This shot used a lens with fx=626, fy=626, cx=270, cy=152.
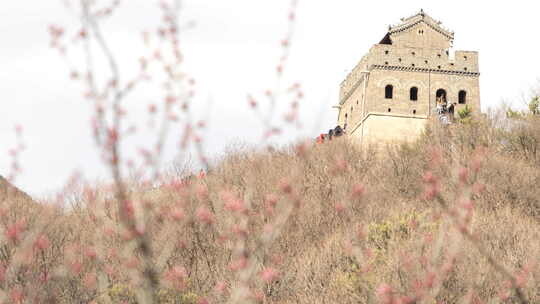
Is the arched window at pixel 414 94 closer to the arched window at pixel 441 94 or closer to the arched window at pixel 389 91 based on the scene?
the arched window at pixel 389 91

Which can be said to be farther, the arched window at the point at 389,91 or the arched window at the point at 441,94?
the arched window at the point at 441,94

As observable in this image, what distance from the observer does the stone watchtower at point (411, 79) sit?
125ft

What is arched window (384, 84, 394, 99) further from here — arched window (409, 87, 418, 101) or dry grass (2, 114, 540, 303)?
dry grass (2, 114, 540, 303)

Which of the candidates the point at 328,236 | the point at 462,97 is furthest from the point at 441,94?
the point at 328,236

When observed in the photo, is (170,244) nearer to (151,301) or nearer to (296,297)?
(151,301)

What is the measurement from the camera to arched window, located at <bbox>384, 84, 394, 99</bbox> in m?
38.9

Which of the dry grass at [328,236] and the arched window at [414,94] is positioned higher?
the arched window at [414,94]

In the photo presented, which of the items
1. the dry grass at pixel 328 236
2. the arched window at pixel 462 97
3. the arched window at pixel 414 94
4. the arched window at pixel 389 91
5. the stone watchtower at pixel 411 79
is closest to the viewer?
the dry grass at pixel 328 236

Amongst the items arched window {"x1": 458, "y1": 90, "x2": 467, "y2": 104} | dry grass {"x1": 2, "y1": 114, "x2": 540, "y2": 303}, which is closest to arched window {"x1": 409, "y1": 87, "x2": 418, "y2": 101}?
arched window {"x1": 458, "y1": 90, "x2": 467, "y2": 104}

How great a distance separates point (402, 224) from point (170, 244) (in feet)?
46.7

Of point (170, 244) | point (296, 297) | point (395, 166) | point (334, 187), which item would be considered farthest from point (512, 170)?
point (170, 244)

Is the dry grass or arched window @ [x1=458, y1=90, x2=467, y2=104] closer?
the dry grass

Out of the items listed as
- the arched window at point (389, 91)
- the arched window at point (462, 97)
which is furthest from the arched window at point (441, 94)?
the arched window at point (389, 91)

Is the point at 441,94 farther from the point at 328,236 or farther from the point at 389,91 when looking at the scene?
the point at 328,236
